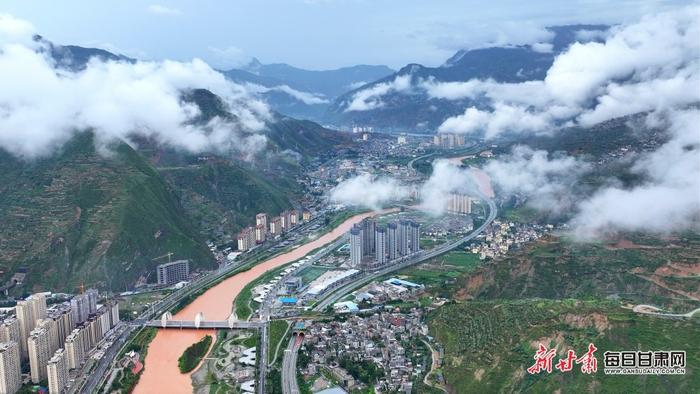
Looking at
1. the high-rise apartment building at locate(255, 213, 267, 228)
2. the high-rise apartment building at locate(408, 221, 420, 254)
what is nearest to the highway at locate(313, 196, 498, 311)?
the high-rise apartment building at locate(408, 221, 420, 254)

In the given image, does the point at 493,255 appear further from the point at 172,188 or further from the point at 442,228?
the point at 172,188

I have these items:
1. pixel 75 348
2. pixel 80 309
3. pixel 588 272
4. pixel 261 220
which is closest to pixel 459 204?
pixel 261 220

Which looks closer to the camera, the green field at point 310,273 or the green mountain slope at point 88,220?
the green mountain slope at point 88,220

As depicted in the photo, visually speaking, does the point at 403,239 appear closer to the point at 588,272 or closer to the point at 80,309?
the point at 588,272

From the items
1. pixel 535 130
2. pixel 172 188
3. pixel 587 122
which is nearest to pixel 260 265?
pixel 172 188

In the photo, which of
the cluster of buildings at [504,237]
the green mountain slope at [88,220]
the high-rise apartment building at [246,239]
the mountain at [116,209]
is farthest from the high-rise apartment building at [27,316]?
the cluster of buildings at [504,237]

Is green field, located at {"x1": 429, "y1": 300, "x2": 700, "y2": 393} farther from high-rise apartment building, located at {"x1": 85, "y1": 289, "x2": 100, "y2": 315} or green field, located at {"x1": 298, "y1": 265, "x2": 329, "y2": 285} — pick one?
high-rise apartment building, located at {"x1": 85, "y1": 289, "x2": 100, "y2": 315}
